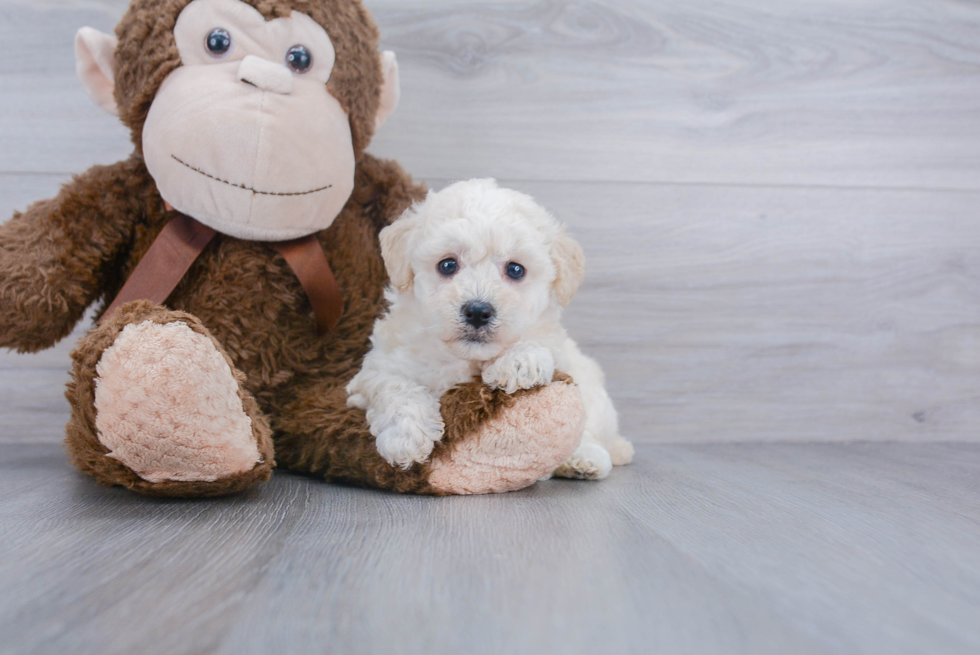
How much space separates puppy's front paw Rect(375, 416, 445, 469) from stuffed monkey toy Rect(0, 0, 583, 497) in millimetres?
21

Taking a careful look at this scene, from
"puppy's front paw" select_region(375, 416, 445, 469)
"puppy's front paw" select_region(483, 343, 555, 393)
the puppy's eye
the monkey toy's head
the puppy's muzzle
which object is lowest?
"puppy's front paw" select_region(375, 416, 445, 469)

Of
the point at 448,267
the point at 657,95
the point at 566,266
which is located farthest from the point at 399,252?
the point at 657,95

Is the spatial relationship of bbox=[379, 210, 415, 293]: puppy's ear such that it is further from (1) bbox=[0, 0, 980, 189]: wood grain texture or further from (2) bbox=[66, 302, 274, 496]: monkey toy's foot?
(1) bbox=[0, 0, 980, 189]: wood grain texture

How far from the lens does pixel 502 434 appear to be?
0.92m

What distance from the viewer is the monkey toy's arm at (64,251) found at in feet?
3.34

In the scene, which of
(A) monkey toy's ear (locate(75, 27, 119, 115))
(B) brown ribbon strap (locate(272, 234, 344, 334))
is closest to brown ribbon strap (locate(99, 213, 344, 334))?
(B) brown ribbon strap (locate(272, 234, 344, 334))

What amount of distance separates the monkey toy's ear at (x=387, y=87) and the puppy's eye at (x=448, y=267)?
354 millimetres

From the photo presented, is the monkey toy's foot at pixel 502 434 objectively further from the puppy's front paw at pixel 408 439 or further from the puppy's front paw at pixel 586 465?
the puppy's front paw at pixel 586 465

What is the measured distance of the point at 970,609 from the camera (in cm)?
63

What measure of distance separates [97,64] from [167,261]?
0.33 metres

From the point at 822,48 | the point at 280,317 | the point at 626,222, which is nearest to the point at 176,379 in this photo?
the point at 280,317

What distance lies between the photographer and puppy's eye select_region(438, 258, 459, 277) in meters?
0.97

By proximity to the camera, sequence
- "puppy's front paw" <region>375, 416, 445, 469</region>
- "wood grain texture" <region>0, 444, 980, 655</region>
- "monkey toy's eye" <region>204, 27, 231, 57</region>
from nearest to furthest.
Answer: "wood grain texture" <region>0, 444, 980, 655</region>, "puppy's front paw" <region>375, 416, 445, 469</region>, "monkey toy's eye" <region>204, 27, 231, 57</region>

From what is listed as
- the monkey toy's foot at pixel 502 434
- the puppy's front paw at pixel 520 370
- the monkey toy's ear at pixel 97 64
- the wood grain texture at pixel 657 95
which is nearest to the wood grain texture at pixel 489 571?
the monkey toy's foot at pixel 502 434
